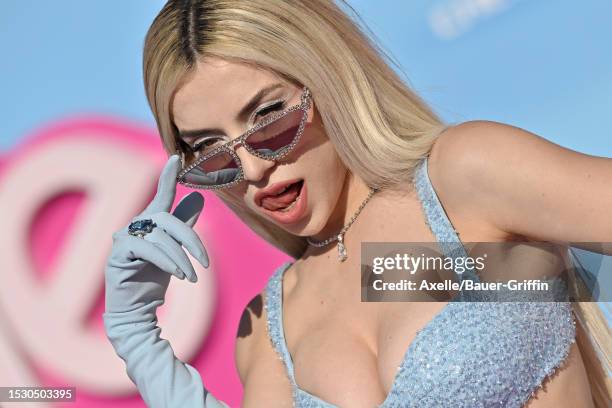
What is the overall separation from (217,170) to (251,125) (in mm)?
113

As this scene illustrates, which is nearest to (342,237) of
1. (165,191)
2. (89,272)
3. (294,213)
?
(294,213)

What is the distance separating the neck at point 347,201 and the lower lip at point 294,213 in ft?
0.37

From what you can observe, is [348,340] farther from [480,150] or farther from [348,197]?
[480,150]

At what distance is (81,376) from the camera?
266cm

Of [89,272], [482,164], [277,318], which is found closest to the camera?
[482,164]

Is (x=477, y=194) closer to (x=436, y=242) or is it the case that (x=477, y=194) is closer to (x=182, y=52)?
(x=436, y=242)

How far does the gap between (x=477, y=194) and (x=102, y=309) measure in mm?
1724

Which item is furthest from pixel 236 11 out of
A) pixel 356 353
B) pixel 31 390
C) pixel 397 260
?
pixel 31 390

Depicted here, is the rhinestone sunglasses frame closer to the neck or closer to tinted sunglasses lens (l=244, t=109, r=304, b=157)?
tinted sunglasses lens (l=244, t=109, r=304, b=157)

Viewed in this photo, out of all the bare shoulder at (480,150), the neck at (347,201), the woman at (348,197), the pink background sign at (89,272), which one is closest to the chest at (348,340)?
the woman at (348,197)

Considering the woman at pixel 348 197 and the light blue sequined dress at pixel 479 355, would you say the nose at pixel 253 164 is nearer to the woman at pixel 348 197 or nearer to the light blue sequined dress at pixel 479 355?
the woman at pixel 348 197

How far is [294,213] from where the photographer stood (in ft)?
4.85

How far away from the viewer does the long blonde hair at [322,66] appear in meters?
1.42

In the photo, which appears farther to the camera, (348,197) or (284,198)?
(348,197)
